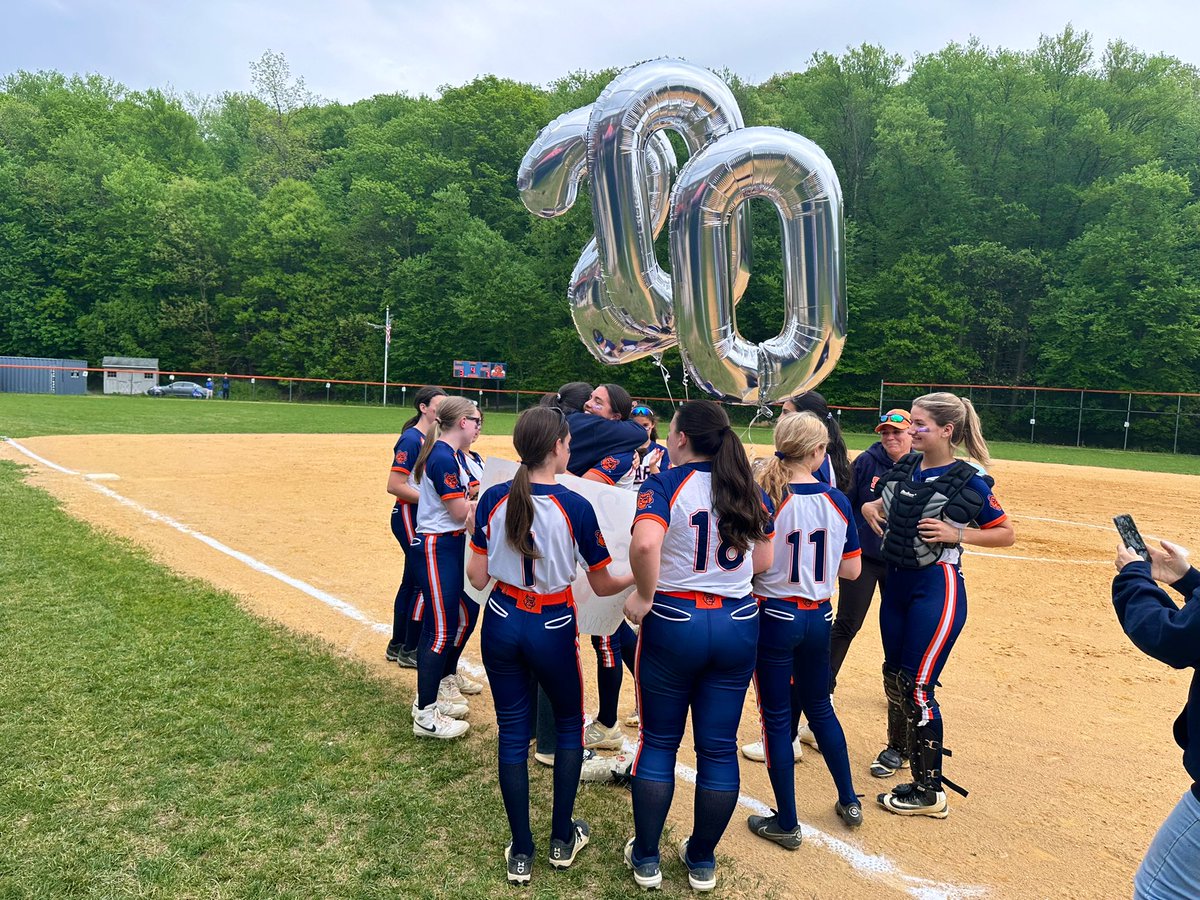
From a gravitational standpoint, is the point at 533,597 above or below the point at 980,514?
below

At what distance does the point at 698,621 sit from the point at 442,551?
2.06 metres

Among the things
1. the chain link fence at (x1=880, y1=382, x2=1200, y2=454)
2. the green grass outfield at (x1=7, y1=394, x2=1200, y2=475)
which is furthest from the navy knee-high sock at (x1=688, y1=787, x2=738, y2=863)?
the chain link fence at (x1=880, y1=382, x2=1200, y2=454)

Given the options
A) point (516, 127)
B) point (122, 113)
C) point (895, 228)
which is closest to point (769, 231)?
point (895, 228)

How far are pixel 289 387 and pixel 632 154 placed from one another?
48.0 meters

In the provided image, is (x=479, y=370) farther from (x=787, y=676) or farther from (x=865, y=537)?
(x=787, y=676)

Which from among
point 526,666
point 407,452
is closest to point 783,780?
point 526,666

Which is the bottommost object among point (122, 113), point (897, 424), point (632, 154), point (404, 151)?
point (897, 424)

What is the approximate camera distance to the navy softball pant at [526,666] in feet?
10.5

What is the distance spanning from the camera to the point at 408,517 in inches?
210

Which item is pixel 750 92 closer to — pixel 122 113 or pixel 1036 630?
pixel 1036 630

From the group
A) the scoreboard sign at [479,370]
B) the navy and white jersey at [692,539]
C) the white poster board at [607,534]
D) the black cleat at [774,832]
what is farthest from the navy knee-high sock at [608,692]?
the scoreboard sign at [479,370]

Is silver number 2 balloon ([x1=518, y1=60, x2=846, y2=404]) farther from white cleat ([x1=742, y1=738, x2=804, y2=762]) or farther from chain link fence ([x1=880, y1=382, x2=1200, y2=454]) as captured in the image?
chain link fence ([x1=880, y1=382, x2=1200, y2=454])

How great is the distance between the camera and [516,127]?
54312 mm

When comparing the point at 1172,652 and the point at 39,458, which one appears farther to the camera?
the point at 39,458
